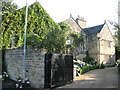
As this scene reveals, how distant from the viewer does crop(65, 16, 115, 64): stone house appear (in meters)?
21.3

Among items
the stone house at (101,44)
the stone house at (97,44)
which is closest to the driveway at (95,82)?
the stone house at (97,44)

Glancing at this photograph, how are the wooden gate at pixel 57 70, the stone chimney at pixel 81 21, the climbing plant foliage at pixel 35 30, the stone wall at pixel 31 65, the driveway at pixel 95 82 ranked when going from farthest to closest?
the stone chimney at pixel 81 21 → the climbing plant foliage at pixel 35 30 → the driveway at pixel 95 82 → the stone wall at pixel 31 65 → the wooden gate at pixel 57 70

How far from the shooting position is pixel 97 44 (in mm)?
21406

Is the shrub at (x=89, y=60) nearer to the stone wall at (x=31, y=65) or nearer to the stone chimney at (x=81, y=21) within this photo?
the stone chimney at (x=81, y=21)

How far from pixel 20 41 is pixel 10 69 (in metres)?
3.19

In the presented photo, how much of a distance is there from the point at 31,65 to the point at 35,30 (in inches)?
243

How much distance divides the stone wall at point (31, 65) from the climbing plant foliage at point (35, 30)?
4.33 ft

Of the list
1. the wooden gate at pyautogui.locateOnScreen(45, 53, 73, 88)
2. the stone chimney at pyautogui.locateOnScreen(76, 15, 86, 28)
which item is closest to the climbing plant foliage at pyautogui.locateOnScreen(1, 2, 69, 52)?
the wooden gate at pyautogui.locateOnScreen(45, 53, 73, 88)

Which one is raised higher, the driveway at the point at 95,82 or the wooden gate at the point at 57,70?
the wooden gate at the point at 57,70

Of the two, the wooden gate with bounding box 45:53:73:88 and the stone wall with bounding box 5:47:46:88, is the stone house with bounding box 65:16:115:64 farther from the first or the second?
the stone wall with bounding box 5:47:46:88

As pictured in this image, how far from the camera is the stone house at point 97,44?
21292mm

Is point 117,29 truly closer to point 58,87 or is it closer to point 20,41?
point 58,87

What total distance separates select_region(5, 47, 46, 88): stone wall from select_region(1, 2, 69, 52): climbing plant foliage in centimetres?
132

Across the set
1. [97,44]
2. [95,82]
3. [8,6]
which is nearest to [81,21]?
[97,44]
